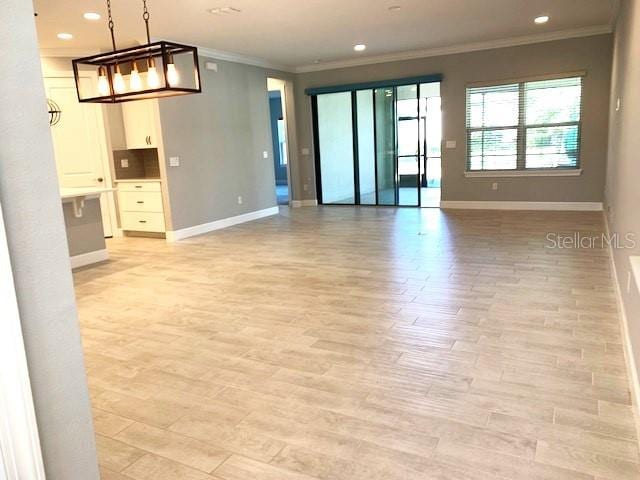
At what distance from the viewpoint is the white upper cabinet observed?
689cm

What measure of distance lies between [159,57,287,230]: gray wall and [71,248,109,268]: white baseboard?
133 cm

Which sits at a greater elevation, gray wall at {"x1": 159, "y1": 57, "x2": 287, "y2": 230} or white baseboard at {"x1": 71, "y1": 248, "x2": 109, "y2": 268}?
gray wall at {"x1": 159, "y1": 57, "x2": 287, "y2": 230}

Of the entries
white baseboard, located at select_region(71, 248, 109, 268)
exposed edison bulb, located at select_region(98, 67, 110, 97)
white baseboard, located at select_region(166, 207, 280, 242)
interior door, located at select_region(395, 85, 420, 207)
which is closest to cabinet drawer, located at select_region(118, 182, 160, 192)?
white baseboard, located at select_region(166, 207, 280, 242)

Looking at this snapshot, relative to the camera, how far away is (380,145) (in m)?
9.33

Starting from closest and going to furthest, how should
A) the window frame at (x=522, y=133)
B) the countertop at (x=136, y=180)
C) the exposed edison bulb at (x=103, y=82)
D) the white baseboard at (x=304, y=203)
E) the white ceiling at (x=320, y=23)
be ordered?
the exposed edison bulb at (x=103, y=82), the white ceiling at (x=320, y=23), the countertop at (x=136, y=180), the window frame at (x=522, y=133), the white baseboard at (x=304, y=203)

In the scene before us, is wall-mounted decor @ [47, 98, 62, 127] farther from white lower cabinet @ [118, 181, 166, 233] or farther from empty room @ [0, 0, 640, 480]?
white lower cabinet @ [118, 181, 166, 233]

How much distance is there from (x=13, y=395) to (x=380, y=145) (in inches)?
344

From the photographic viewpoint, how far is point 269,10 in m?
5.46

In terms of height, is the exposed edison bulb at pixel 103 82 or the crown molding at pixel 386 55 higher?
the crown molding at pixel 386 55

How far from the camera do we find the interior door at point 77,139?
698cm

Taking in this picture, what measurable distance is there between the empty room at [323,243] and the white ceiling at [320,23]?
55 millimetres

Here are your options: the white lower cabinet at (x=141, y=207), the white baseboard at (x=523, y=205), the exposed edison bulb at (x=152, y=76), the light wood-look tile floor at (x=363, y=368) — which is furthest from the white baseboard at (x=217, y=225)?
the white baseboard at (x=523, y=205)

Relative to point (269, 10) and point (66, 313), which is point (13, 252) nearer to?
point (66, 313)

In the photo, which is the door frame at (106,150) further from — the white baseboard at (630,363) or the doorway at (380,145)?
the white baseboard at (630,363)
